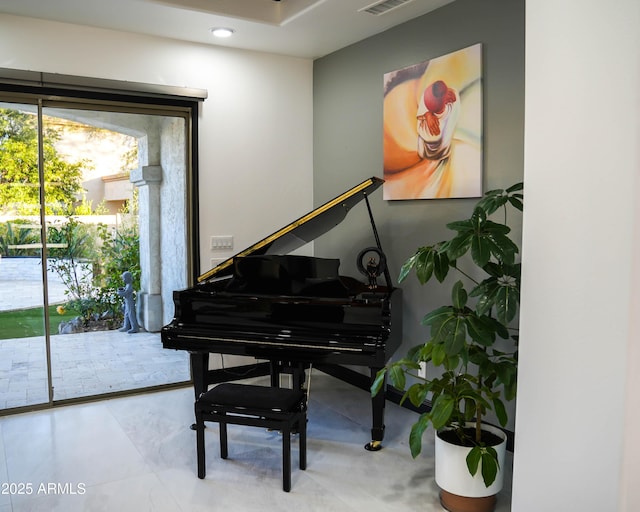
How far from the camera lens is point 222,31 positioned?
14.7ft

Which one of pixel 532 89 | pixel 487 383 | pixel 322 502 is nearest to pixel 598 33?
pixel 532 89

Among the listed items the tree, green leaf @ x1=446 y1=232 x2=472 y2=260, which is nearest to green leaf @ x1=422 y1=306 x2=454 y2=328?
green leaf @ x1=446 y1=232 x2=472 y2=260

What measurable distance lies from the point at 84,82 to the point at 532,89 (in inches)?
129

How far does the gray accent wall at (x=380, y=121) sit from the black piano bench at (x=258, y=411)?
4.64 feet

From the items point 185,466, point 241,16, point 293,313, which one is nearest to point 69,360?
point 185,466

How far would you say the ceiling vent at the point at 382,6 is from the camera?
12.6ft

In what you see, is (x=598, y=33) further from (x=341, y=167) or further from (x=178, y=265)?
→ (x=178, y=265)

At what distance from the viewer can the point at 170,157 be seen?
4852mm

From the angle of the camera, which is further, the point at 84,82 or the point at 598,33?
the point at 84,82

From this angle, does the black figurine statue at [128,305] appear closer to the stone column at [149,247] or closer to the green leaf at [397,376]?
the stone column at [149,247]

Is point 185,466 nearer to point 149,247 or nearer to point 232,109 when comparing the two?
point 149,247

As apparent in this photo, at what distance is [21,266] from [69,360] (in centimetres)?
84

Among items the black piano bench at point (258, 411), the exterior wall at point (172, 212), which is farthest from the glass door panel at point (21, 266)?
the black piano bench at point (258, 411)

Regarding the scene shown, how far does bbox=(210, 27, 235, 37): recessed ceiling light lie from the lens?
4445 mm
